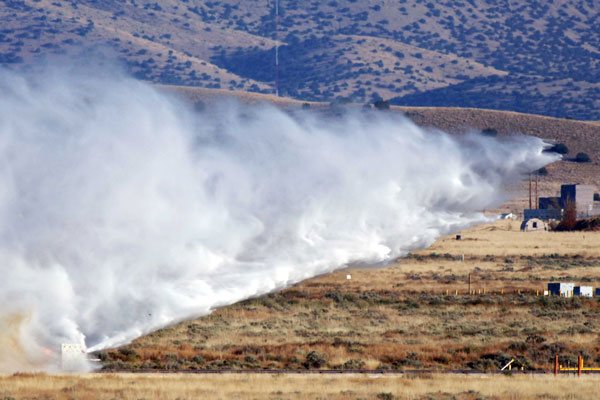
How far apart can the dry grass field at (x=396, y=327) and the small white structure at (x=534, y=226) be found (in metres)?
45.5

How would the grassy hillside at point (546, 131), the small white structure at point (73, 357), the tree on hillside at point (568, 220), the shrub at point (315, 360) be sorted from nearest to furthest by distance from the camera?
the small white structure at point (73, 357) → the shrub at point (315, 360) → the tree on hillside at point (568, 220) → the grassy hillside at point (546, 131)

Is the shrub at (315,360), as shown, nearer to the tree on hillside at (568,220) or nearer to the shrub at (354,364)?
the shrub at (354,364)

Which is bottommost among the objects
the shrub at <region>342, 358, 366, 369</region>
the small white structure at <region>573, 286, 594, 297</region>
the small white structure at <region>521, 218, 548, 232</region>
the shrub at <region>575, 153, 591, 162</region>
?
the small white structure at <region>521, 218, 548, 232</region>

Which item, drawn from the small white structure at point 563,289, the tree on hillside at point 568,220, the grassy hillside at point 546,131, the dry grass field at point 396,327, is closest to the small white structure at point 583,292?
the small white structure at point 563,289

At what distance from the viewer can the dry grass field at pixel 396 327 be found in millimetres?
41750

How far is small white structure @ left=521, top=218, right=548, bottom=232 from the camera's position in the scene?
5147 inches

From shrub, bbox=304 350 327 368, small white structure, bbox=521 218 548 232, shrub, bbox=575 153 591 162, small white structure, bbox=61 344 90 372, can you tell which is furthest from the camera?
shrub, bbox=575 153 591 162

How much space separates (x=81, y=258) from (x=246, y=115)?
69.3ft

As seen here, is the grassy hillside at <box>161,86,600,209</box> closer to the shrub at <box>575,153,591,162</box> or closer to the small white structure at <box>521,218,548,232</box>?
the shrub at <box>575,153,591,162</box>

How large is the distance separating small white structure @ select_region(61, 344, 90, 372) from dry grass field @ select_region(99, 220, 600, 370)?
1923mm

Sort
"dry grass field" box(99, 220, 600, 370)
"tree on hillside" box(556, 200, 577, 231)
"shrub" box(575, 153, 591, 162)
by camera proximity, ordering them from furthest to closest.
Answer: "shrub" box(575, 153, 591, 162) → "tree on hillside" box(556, 200, 577, 231) → "dry grass field" box(99, 220, 600, 370)

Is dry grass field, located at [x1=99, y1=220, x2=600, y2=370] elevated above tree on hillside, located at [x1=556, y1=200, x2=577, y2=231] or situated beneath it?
elevated above

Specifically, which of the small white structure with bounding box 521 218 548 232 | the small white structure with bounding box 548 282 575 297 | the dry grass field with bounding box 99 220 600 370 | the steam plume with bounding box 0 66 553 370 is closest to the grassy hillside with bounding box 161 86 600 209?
the small white structure with bounding box 521 218 548 232

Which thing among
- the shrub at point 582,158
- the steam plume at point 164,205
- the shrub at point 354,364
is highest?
the steam plume at point 164,205
